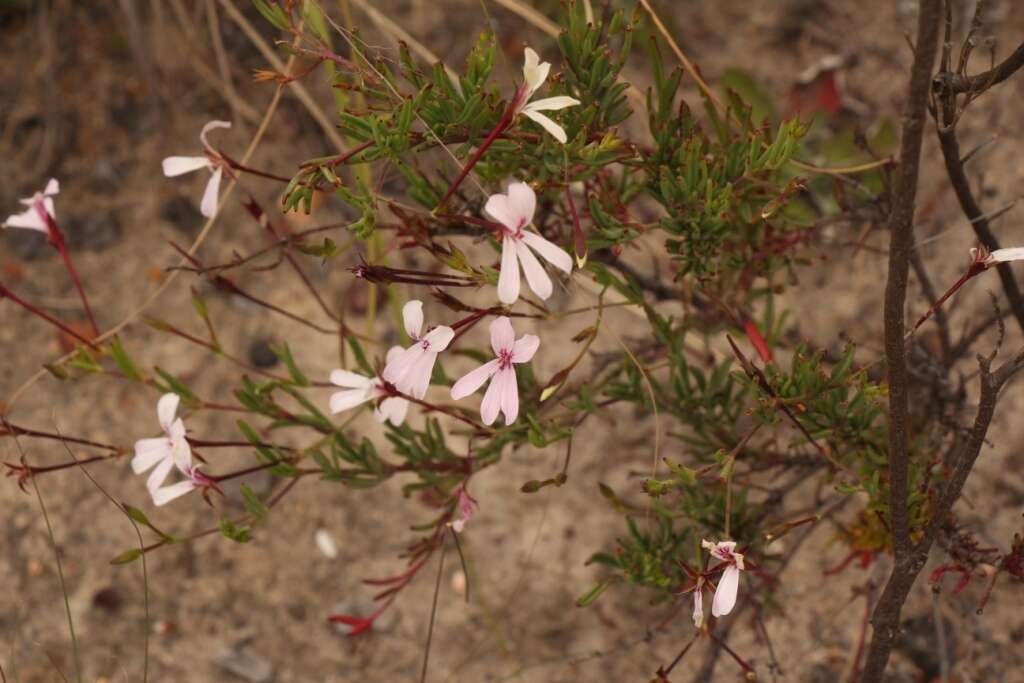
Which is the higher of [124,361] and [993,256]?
[993,256]

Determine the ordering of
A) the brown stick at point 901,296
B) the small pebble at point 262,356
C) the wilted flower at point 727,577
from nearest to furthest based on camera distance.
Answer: the brown stick at point 901,296 < the wilted flower at point 727,577 < the small pebble at point 262,356

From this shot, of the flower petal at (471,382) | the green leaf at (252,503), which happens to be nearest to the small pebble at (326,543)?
the green leaf at (252,503)

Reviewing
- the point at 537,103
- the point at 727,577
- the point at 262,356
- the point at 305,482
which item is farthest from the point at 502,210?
the point at 262,356

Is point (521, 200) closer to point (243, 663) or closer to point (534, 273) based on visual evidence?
point (534, 273)

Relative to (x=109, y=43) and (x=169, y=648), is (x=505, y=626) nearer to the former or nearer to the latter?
(x=169, y=648)

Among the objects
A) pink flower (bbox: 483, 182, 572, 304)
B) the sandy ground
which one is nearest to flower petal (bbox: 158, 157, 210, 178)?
pink flower (bbox: 483, 182, 572, 304)

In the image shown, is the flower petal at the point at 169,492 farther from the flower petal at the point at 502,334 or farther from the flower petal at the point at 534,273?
the flower petal at the point at 534,273
